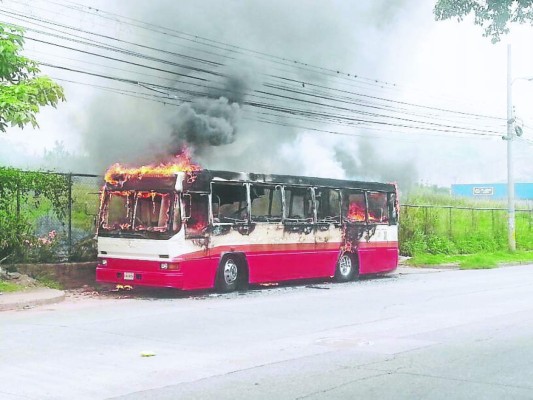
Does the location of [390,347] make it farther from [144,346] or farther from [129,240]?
[129,240]

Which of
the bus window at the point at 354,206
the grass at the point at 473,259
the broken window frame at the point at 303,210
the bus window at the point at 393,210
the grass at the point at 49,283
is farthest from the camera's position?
the grass at the point at 473,259

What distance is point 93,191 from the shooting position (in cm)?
1598

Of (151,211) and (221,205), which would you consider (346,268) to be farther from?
(151,211)

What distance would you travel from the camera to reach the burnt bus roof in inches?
552

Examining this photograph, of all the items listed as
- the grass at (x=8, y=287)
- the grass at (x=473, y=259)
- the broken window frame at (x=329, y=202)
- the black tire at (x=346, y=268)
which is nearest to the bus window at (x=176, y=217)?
the grass at (x=8, y=287)

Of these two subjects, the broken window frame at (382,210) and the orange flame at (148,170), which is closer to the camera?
the orange flame at (148,170)

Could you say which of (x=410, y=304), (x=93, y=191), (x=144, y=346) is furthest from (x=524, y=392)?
(x=93, y=191)

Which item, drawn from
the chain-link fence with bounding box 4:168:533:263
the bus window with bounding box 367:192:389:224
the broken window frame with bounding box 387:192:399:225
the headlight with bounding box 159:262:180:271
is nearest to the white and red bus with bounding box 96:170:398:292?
the headlight with bounding box 159:262:180:271

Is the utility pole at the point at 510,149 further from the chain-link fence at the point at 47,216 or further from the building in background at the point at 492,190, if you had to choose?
the building in background at the point at 492,190

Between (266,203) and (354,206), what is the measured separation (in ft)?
11.3

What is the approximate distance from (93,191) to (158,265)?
11.0ft

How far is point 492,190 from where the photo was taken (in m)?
81.5

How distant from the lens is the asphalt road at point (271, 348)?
20.5 feet

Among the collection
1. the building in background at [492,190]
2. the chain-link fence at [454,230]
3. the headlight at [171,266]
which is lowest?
the headlight at [171,266]
